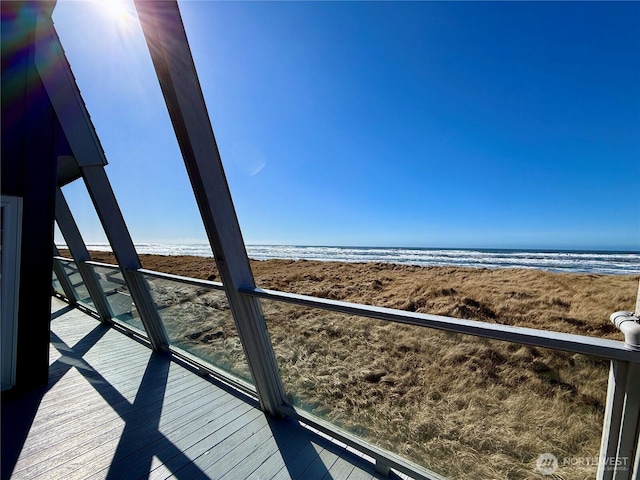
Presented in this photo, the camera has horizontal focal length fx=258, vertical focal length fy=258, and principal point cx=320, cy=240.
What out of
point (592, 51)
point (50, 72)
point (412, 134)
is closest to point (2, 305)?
point (50, 72)

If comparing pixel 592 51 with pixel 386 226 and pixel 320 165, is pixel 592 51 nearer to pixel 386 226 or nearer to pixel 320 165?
pixel 320 165

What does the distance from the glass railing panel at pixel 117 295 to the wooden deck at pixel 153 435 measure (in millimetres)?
887

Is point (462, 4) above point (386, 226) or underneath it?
above

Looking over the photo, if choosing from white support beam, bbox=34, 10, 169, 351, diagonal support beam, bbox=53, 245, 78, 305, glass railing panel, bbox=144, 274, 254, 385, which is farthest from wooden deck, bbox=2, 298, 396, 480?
diagonal support beam, bbox=53, 245, 78, 305

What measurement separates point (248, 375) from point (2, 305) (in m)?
2.35

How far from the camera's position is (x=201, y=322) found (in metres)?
2.59

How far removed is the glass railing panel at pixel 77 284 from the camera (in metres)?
4.61

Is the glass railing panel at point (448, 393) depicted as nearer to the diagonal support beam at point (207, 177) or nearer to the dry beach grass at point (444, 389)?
the dry beach grass at point (444, 389)

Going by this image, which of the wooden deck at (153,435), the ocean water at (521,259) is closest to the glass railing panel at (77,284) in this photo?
the wooden deck at (153,435)

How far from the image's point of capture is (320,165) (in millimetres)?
6293

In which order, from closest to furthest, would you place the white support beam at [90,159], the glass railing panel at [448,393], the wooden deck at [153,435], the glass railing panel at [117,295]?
1. the glass railing panel at [448,393]
2. the wooden deck at [153,435]
3. the white support beam at [90,159]
4. the glass railing panel at [117,295]

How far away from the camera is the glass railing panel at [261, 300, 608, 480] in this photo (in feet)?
3.30

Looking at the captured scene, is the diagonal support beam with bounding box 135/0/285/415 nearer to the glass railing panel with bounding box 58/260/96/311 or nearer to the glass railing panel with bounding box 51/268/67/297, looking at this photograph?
the glass railing panel with bounding box 58/260/96/311

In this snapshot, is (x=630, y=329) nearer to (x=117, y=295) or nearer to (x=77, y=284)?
(x=117, y=295)
